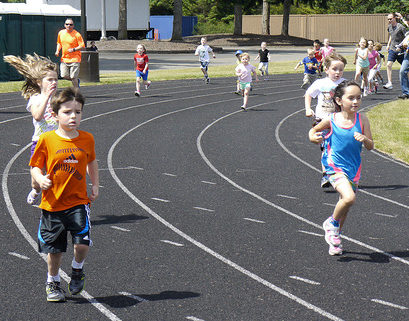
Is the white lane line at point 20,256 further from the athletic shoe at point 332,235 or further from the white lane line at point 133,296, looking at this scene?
the athletic shoe at point 332,235

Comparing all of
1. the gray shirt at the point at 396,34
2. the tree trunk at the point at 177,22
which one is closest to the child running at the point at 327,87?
the gray shirt at the point at 396,34

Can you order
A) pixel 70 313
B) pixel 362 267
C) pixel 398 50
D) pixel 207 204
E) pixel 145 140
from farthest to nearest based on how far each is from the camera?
pixel 398 50 < pixel 145 140 < pixel 207 204 < pixel 362 267 < pixel 70 313

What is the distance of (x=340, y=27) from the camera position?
67.0 metres

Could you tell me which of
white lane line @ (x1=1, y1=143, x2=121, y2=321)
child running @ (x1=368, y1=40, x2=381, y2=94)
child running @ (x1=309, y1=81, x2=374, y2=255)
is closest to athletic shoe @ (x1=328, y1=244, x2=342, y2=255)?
child running @ (x1=309, y1=81, x2=374, y2=255)

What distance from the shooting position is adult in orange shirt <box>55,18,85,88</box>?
18.8m

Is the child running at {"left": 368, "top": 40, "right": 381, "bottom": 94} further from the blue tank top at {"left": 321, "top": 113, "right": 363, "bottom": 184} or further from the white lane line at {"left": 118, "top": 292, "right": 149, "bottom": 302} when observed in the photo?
the white lane line at {"left": 118, "top": 292, "right": 149, "bottom": 302}

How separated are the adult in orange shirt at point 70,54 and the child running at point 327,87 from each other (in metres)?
9.76

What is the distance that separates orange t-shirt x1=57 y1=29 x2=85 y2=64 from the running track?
14.8 ft

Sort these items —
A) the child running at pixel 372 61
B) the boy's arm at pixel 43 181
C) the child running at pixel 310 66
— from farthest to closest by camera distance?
the child running at pixel 372 61, the child running at pixel 310 66, the boy's arm at pixel 43 181

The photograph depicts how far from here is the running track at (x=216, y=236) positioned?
557cm

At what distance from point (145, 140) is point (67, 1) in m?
43.7

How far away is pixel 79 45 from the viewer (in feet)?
63.4

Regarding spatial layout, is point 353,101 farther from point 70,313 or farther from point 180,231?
point 70,313

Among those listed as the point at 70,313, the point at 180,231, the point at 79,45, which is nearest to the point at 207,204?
the point at 180,231
